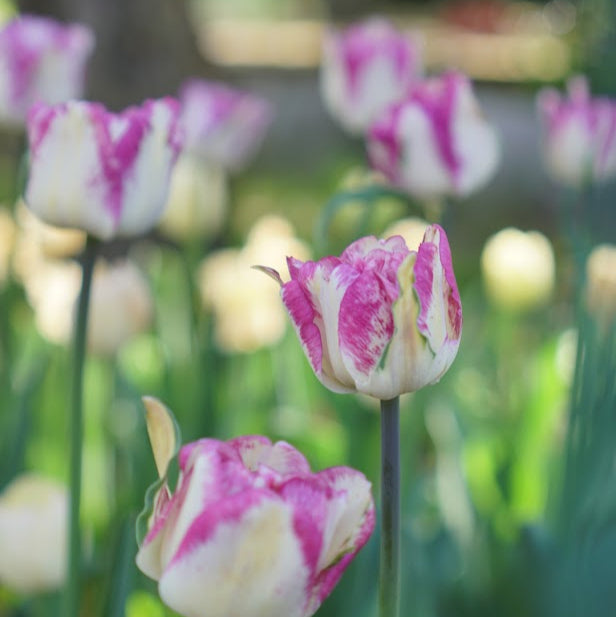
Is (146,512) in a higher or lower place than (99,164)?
lower

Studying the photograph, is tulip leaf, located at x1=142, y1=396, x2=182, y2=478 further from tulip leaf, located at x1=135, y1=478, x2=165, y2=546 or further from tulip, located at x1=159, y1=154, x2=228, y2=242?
tulip, located at x1=159, y1=154, x2=228, y2=242

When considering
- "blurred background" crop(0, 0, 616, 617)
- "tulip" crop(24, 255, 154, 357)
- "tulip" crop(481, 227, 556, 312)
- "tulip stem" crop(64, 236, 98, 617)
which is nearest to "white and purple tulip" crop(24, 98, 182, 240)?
"tulip stem" crop(64, 236, 98, 617)

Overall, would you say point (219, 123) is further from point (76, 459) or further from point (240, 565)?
point (240, 565)

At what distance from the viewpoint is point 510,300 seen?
4.57ft

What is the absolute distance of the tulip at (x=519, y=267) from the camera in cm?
134

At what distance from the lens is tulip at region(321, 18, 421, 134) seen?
1.05 meters

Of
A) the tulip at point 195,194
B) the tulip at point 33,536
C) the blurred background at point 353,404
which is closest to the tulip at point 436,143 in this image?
the blurred background at point 353,404

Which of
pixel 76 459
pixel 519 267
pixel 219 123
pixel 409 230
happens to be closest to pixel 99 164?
pixel 76 459

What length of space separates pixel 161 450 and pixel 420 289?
117 mm

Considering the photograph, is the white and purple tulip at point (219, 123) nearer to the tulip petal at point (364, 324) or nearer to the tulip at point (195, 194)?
the tulip at point (195, 194)

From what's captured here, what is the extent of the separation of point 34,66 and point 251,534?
65cm

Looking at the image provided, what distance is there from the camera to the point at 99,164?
2.19 ft

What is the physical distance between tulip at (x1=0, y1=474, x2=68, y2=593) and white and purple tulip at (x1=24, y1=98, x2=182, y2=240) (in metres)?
0.22

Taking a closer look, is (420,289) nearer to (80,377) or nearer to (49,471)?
(80,377)
